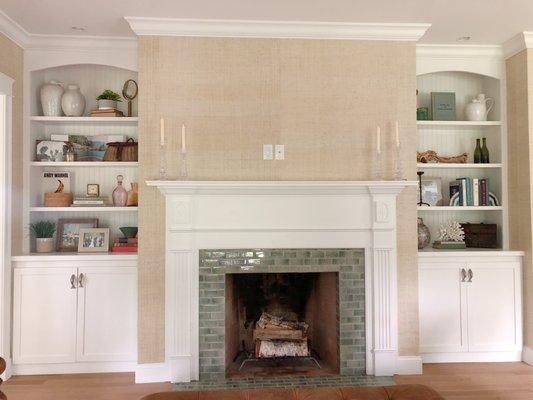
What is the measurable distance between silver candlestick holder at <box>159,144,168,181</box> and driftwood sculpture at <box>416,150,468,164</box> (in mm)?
2233

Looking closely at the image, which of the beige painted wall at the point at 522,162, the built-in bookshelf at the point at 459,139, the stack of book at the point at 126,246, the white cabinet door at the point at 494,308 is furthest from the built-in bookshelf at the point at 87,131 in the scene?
the beige painted wall at the point at 522,162

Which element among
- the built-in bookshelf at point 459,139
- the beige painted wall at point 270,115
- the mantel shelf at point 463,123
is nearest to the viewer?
the beige painted wall at point 270,115

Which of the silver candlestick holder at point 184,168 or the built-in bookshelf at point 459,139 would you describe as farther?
the built-in bookshelf at point 459,139

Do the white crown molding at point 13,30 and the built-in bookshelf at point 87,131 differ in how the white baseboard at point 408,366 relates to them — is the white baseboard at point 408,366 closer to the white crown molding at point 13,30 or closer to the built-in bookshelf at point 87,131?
the built-in bookshelf at point 87,131

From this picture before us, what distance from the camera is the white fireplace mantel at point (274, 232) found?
327 centimetres

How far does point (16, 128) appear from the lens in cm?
356

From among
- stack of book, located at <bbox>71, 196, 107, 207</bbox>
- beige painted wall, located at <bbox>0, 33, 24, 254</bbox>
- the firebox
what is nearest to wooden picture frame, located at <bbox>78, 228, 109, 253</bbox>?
stack of book, located at <bbox>71, 196, 107, 207</bbox>

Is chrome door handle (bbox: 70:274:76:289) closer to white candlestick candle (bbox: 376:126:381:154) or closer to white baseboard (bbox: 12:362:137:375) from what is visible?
white baseboard (bbox: 12:362:137:375)

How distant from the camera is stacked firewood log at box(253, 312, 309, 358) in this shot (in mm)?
3641

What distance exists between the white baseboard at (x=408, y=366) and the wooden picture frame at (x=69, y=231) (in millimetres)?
2815

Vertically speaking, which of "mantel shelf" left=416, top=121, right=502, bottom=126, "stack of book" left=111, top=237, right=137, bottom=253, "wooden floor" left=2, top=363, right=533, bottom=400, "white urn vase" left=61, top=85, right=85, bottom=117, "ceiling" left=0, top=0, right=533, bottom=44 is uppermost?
"ceiling" left=0, top=0, right=533, bottom=44

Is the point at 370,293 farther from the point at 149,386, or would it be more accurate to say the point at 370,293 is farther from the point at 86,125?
the point at 86,125

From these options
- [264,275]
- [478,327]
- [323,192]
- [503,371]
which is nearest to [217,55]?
[323,192]

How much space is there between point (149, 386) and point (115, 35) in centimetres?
278
